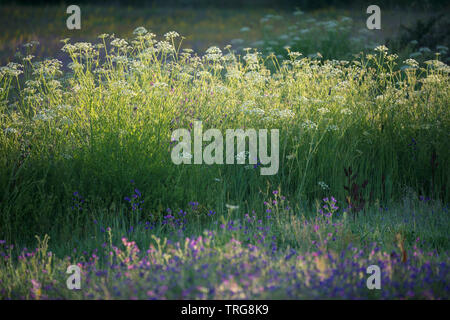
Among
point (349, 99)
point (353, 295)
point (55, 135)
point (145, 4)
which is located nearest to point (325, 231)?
point (353, 295)

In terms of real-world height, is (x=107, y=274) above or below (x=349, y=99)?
below

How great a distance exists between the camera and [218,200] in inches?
168

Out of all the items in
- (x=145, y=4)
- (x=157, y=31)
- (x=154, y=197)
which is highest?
(x=145, y=4)

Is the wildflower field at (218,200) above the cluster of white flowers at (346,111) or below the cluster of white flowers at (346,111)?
below

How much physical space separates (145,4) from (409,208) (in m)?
18.5

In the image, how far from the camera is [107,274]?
2875 mm

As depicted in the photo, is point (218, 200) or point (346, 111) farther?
point (346, 111)

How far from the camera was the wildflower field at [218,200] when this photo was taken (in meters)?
2.73

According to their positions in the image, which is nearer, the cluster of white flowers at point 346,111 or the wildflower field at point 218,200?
the wildflower field at point 218,200

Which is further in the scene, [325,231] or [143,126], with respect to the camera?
[143,126]

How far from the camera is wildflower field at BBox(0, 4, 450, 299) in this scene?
273 centimetres

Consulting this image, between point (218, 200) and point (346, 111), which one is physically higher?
point (346, 111)
